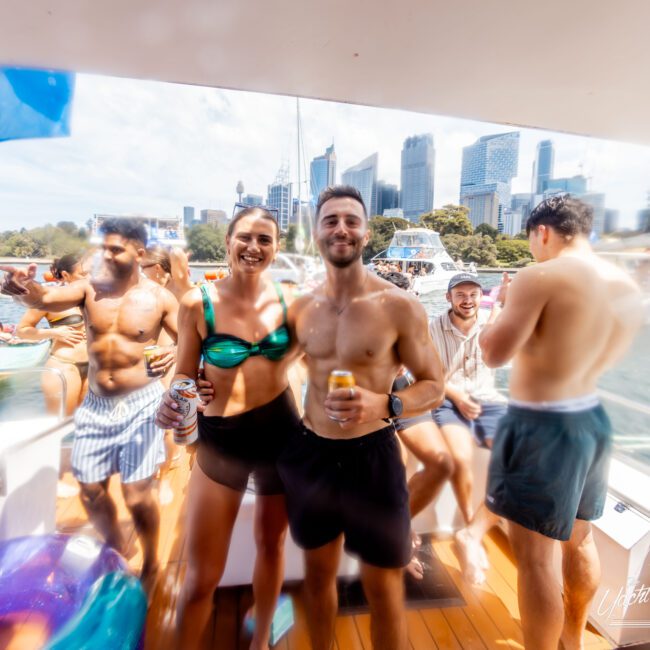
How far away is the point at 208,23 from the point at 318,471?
4.48 ft

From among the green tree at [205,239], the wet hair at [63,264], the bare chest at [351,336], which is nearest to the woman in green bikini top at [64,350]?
the wet hair at [63,264]

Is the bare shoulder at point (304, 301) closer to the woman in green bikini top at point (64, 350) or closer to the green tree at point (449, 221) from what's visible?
the green tree at point (449, 221)

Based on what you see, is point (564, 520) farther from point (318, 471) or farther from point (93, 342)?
point (93, 342)

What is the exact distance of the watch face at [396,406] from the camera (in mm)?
1032

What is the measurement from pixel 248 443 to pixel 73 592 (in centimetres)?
71

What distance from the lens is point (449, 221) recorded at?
125 cm

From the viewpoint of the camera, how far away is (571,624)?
1305mm

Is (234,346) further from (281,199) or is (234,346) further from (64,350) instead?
(64,350)

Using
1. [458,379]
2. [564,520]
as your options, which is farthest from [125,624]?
[564,520]

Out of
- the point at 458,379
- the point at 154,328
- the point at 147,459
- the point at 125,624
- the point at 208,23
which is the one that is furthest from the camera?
the point at 147,459

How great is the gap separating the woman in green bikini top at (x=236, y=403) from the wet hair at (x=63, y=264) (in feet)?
1.33

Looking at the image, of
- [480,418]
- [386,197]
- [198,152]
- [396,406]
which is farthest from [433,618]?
[198,152]

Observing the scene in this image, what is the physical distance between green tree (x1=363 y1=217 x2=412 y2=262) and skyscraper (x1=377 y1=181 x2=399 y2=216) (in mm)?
36

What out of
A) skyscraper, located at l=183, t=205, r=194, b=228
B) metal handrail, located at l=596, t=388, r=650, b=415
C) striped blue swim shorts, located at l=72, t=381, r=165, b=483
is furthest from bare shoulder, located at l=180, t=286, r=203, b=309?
metal handrail, located at l=596, t=388, r=650, b=415
